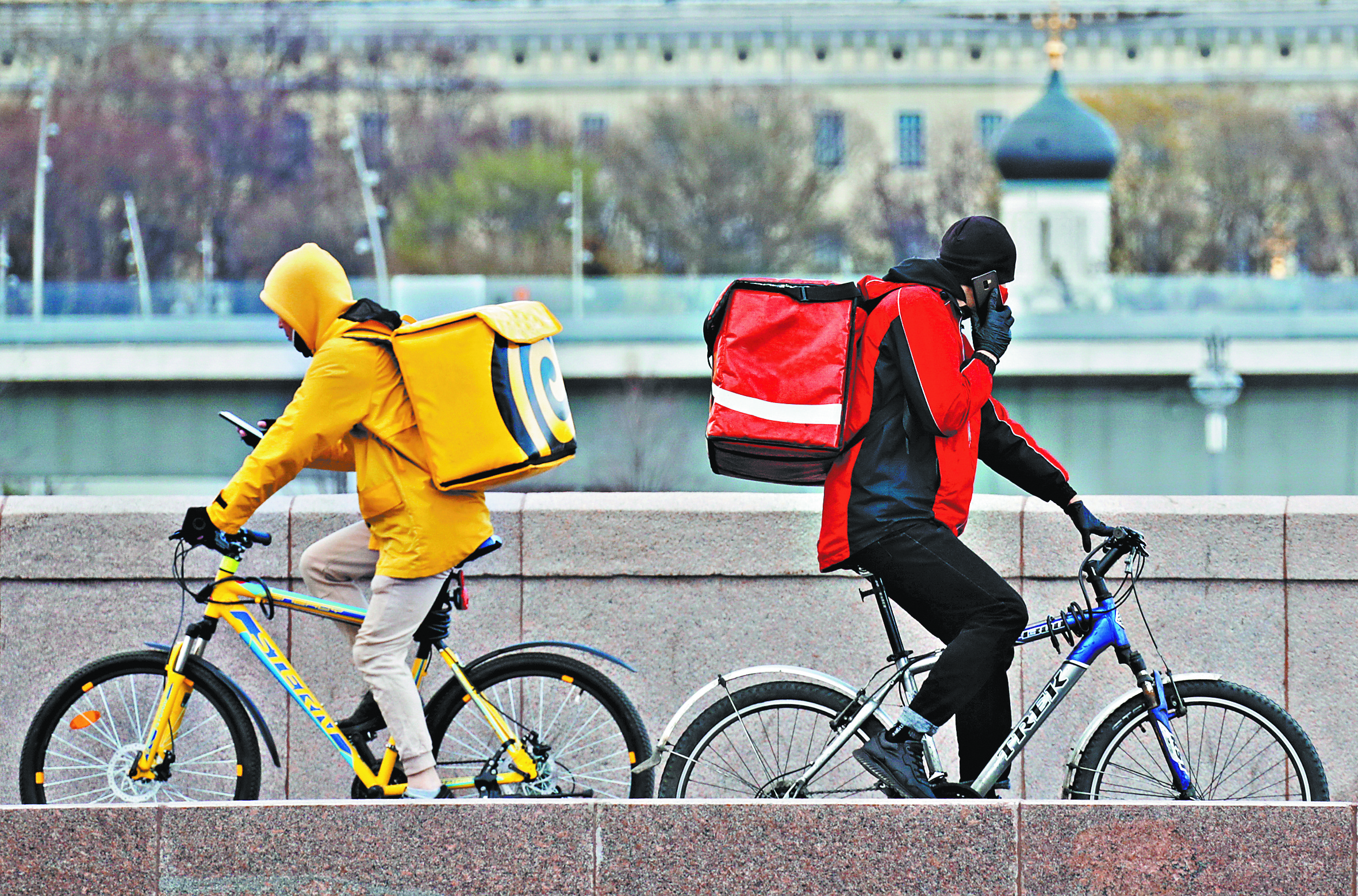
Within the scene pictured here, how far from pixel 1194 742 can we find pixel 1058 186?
43.3 metres

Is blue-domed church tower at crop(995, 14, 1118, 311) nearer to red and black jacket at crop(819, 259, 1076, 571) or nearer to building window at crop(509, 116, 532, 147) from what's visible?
building window at crop(509, 116, 532, 147)

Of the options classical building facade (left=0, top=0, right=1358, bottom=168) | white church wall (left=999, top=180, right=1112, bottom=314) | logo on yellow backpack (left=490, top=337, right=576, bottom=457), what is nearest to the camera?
logo on yellow backpack (left=490, top=337, right=576, bottom=457)

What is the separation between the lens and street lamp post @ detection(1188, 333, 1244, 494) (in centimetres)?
3231

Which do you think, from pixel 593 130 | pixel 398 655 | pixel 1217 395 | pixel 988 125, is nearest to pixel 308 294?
pixel 398 655

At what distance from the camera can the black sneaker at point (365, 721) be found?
5312mm

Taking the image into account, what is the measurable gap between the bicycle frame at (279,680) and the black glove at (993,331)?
68.9 inches

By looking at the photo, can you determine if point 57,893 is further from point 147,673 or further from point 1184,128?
point 1184,128

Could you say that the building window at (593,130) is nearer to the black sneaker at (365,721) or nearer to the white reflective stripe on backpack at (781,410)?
the black sneaker at (365,721)

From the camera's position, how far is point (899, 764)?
486cm

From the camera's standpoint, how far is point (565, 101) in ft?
247

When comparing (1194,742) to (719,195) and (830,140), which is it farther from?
(830,140)

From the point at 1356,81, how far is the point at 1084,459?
45586 mm

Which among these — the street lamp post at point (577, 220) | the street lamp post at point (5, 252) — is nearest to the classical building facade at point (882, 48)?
the street lamp post at point (577, 220)

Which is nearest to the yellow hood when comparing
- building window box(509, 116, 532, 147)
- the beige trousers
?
the beige trousers
